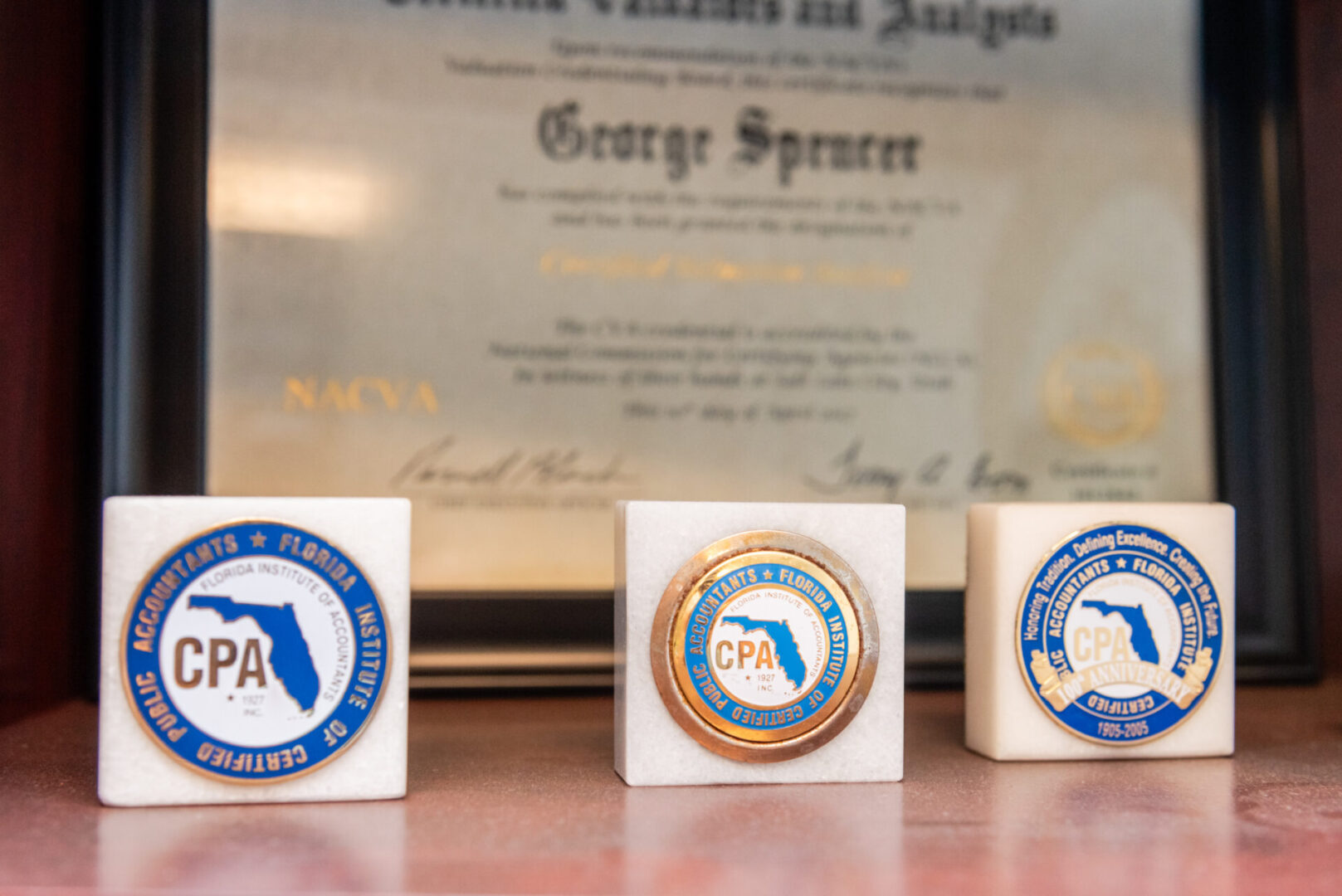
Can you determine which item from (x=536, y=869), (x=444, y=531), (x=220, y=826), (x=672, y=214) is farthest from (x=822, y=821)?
(x=672, y=214)

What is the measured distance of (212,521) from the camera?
534mm

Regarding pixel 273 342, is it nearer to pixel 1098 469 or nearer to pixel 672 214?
pixel 672 214

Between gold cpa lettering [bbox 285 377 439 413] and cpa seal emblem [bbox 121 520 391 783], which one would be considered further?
gold cpa lettering [bbox 285 377 439 413]

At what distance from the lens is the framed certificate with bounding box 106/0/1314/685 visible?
0.78 metres

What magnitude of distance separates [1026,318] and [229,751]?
2.13 ft

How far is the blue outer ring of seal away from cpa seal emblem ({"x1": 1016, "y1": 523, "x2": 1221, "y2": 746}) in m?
0.12

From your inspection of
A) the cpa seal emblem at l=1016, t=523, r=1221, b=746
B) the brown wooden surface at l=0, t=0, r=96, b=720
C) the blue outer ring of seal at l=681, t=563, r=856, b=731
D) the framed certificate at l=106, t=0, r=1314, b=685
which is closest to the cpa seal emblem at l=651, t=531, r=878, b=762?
the blue outer ring of seal at l=681, t=563, r=856, b=731

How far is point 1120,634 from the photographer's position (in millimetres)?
621

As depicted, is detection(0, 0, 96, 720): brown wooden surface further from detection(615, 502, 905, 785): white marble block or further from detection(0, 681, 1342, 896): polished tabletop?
detection(615, 502, 905, 785): white marble block

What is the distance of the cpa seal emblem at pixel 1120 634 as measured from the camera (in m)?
0.61
